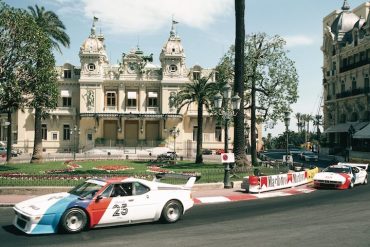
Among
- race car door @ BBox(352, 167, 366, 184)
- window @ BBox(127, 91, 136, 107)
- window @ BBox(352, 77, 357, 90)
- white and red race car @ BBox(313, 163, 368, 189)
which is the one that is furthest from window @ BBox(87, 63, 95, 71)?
race car door @ BBox(352, 167, 366, 184)

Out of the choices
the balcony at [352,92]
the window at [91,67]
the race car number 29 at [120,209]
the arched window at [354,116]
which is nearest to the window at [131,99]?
the window at [91,67]

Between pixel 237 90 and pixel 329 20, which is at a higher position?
pixel 329 20

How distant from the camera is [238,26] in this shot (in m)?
28.8

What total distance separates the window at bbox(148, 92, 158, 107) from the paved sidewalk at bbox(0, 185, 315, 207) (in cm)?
4584

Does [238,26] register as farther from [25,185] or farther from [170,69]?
[170,69]

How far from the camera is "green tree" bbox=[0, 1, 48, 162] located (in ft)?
84.0

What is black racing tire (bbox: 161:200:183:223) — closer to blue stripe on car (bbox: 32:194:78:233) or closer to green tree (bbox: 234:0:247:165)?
blue stripe on car (bbox: 32:194:78:233)

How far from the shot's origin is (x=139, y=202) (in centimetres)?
1270

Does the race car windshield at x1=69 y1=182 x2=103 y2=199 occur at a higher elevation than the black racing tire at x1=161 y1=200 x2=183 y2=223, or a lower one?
higher

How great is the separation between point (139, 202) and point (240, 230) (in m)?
3.13

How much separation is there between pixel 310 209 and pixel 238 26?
1635cm

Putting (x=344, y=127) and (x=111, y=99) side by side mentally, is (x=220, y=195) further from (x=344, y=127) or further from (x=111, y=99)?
(x=111, y=99)

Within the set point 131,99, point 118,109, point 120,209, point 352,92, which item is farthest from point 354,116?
point 120,209

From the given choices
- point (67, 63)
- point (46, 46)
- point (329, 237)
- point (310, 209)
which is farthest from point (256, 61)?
point (67, 63)
